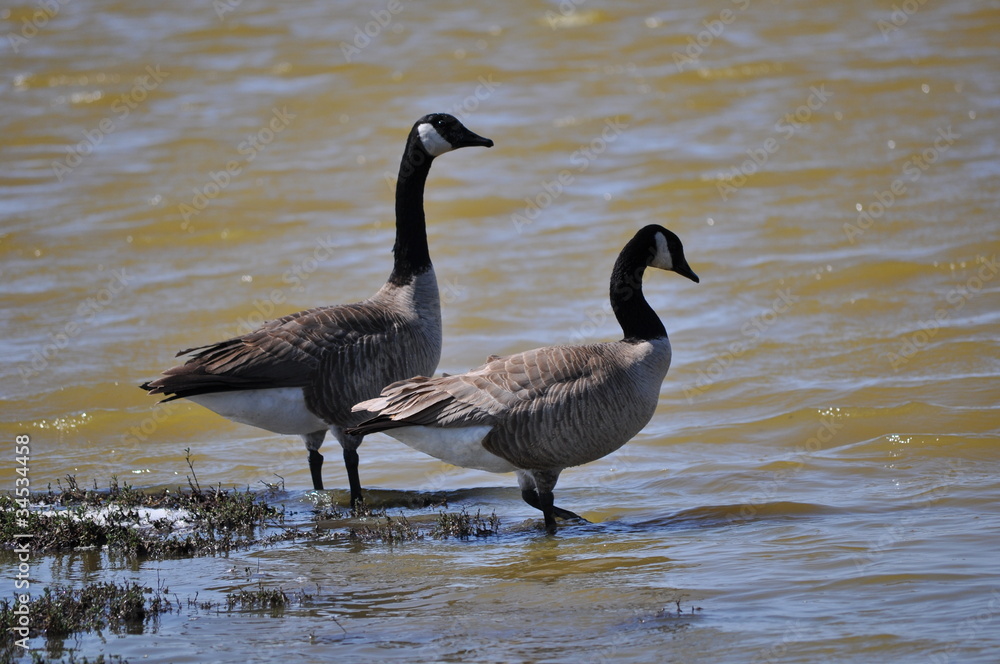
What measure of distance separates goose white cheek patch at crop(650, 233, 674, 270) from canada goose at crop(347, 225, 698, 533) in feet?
2.58

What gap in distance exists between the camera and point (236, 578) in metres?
6.65

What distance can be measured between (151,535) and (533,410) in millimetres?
2515

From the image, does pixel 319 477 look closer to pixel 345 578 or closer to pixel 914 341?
pixel 345 578

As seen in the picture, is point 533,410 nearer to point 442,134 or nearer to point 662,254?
point 662,254

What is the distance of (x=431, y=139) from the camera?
973 cm

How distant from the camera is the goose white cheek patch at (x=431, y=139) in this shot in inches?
382

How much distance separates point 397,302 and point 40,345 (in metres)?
5.80

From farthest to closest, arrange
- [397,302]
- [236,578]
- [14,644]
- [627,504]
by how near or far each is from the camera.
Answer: [397,302], [627,504], [236,578], [14,644]

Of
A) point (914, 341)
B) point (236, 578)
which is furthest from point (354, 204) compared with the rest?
point (236, 578)

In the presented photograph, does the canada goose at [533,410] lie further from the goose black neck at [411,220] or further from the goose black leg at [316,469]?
the goose black neck at [411,220]

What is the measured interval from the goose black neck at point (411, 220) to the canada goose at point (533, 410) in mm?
1718

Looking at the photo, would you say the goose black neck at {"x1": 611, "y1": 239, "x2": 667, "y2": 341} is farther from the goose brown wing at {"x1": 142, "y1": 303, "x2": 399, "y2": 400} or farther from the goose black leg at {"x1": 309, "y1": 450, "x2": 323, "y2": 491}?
the goose black leg at {"x1": 309, "y1": 450, "x2": 323, "y2": 491}

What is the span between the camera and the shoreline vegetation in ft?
19.2

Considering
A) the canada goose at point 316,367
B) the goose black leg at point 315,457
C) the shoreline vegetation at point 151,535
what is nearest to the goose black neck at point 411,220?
the canada goose at point 316,367
